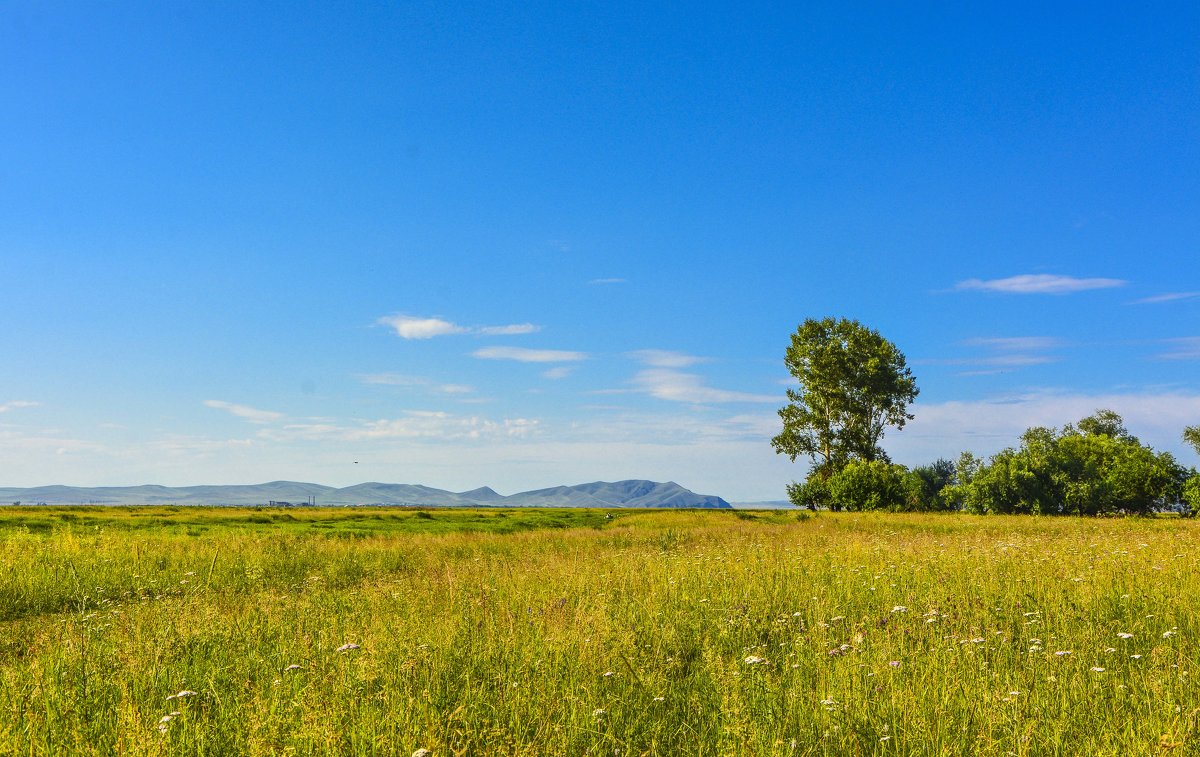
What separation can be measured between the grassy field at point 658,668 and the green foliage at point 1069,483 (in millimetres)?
55252

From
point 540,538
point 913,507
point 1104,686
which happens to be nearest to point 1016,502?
point 913,507

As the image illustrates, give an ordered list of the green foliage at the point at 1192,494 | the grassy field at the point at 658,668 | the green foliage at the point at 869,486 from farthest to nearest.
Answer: the green foliage at the point at 1192,494
the green foliage at the point at 869,486
the grassy field at the point at 658,668

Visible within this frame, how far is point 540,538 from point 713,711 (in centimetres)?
2247

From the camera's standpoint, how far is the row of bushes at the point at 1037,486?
56.8m

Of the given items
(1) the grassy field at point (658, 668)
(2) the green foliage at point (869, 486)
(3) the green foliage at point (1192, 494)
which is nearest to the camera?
(1) the grassy field at point (658, 668)

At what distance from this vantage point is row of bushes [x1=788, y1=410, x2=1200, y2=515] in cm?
5684

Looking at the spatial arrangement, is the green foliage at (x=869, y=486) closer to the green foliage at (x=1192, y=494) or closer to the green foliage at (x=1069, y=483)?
the green foliage at (x=1069, y=483)

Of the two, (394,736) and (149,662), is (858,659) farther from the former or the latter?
(149,662)

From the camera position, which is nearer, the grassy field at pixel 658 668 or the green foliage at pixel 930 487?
the grassy field at pixel 658 668

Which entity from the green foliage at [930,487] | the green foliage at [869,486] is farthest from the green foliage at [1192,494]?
the green foliage at [869,486]

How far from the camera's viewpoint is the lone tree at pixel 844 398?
61.8 m

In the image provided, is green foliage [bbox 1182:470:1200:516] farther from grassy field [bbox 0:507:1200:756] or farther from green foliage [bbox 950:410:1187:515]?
grassy field [bbox 0:507:1200:756]

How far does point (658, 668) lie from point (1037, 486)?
66.9m

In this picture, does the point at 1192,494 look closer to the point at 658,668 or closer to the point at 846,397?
the point at 846,397
